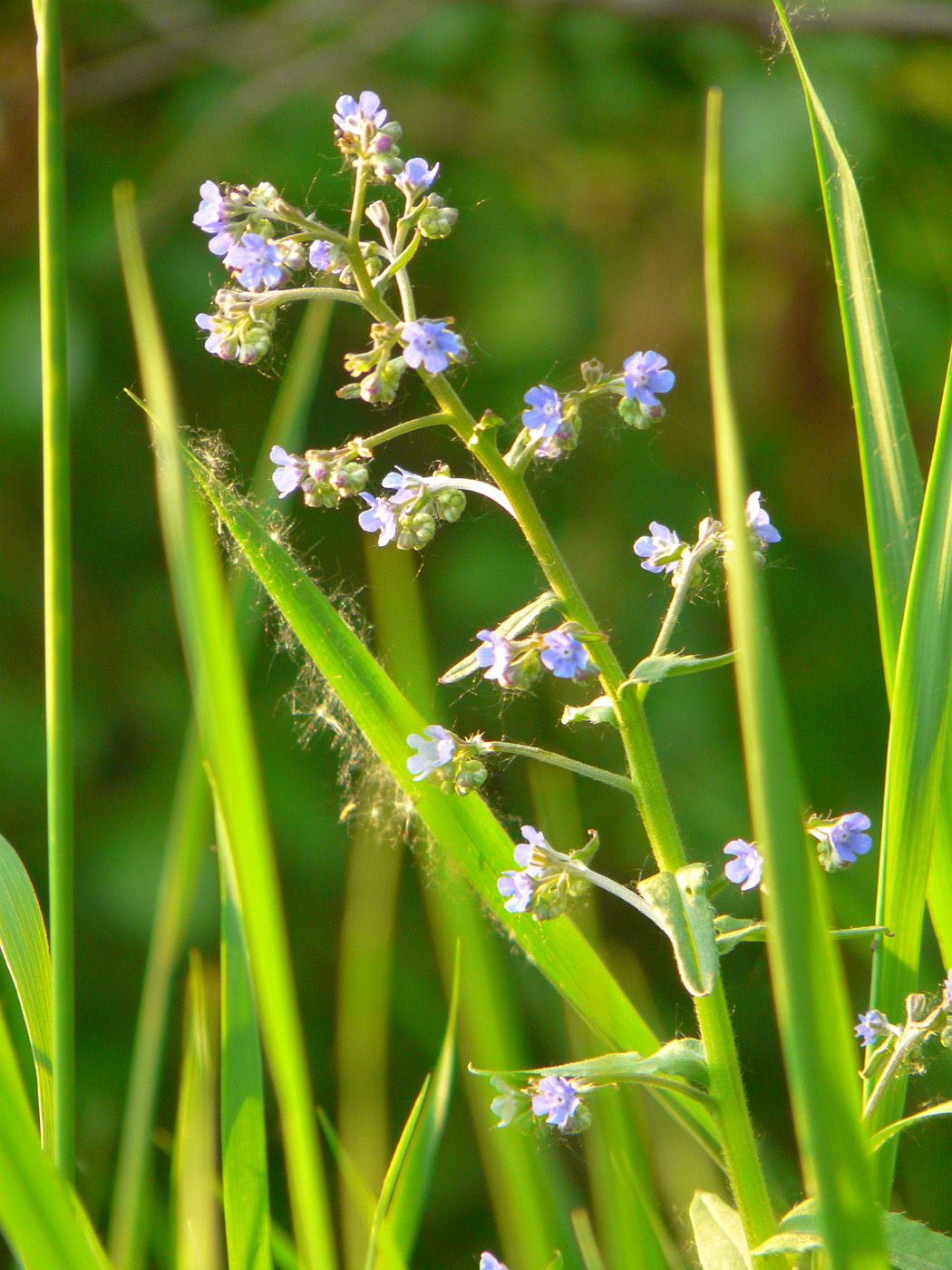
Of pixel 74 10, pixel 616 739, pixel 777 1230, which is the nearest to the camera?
pixel 777 1230

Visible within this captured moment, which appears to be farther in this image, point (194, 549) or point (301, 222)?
point (301, 222)

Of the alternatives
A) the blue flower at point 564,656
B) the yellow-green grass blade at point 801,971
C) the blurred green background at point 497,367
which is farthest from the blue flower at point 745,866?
the blurred green background at point 497,367

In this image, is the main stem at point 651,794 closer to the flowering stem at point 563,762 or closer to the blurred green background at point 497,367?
the flowering stem at point 563,762

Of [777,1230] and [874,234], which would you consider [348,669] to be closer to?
[777,1230]

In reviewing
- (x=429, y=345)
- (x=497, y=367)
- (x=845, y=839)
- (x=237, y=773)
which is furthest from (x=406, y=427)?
(x=497, y=367)

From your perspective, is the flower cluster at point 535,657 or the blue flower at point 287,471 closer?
the flower cluster at point 535,657

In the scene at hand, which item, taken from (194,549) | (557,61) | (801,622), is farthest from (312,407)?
(194,549)

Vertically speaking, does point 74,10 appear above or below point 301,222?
above
